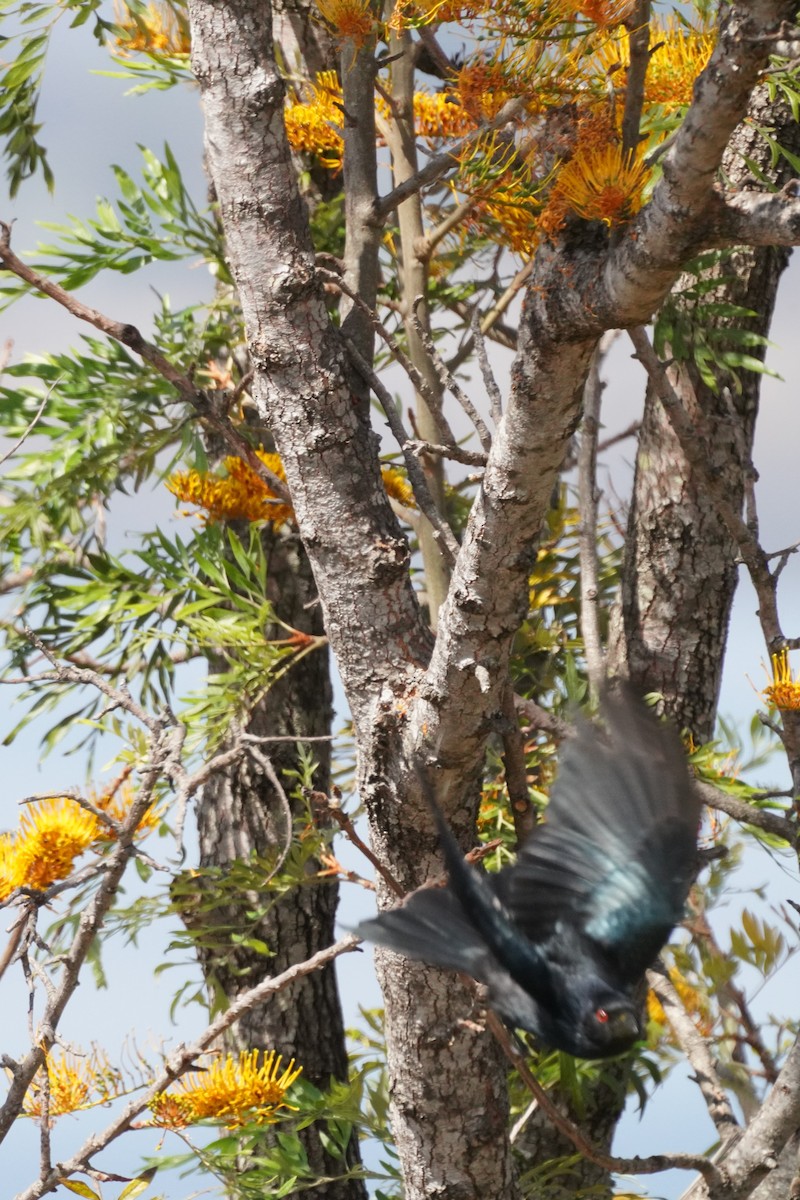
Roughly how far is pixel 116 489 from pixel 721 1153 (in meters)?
1.05

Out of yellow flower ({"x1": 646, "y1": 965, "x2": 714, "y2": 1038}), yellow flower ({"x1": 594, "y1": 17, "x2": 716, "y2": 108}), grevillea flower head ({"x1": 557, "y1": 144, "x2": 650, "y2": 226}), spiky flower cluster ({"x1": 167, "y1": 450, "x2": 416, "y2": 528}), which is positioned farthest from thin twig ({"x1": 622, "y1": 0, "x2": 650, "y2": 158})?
yellow flower ({"x1": 646, "y1": 965, "x2": 714, "y2": 1038})

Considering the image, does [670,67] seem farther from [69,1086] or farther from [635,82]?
[69,1086]

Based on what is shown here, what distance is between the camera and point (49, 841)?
112 centimetres

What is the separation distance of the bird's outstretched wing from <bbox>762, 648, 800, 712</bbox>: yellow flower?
0.62 feet

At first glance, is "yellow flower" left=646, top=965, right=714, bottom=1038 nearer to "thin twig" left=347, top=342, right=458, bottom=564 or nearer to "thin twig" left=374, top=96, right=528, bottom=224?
"thin twig" left=347, top=342, right=458, bottom=564

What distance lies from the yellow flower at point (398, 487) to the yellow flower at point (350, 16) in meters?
0.57

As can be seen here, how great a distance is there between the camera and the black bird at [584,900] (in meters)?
0.92

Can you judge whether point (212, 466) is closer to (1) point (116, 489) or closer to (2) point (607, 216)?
(1) point (116, 489)

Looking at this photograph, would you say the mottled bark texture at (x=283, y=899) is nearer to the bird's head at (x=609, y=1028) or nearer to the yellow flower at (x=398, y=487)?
the yellow flower at (x=398, y=487)

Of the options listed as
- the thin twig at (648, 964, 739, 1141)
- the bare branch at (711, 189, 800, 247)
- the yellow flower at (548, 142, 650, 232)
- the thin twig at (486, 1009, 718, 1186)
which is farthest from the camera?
the thin twig at (648, 964, 739, 1141)

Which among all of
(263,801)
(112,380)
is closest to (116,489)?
(112,380)

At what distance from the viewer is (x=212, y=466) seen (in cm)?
177

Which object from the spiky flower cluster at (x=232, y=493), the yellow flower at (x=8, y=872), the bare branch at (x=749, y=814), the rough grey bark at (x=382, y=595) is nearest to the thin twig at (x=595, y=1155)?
the rough grey bark at (x=382, y=595)

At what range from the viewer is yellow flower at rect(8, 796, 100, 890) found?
1119mm
